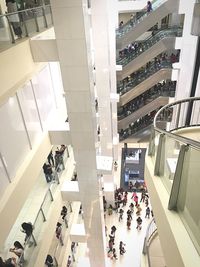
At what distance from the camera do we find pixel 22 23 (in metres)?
6.04

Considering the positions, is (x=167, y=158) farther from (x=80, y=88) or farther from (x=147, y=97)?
(x=147, y=97)

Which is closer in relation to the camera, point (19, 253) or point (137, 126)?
point (19, 253)

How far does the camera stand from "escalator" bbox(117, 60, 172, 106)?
16.3m

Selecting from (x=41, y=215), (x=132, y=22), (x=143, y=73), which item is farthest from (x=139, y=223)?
(x=132, y=22)

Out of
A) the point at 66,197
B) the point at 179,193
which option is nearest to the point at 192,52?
the point at 66,197

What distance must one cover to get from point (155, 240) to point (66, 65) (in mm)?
6457

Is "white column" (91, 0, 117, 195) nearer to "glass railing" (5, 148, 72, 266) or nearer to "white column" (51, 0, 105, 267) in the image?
"glass railing" (5, 148, 72, 266)

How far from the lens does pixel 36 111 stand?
7543 millimetres

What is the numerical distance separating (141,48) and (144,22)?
6.03ft

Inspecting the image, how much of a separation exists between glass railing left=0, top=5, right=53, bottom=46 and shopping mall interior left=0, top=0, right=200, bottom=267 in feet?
0.09

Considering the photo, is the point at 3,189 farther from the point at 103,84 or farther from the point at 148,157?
the point at 103,84

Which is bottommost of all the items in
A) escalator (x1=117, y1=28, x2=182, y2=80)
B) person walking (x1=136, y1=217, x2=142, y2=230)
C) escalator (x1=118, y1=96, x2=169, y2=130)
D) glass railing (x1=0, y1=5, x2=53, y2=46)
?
person walking (x1=136, y1=217, x2=142, y2=230)

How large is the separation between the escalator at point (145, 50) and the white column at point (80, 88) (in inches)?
406

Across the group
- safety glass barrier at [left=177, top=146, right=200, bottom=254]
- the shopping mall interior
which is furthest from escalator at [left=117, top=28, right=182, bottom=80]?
safety glass barrier at [left=177, top=146, right=200, bottom=254]
